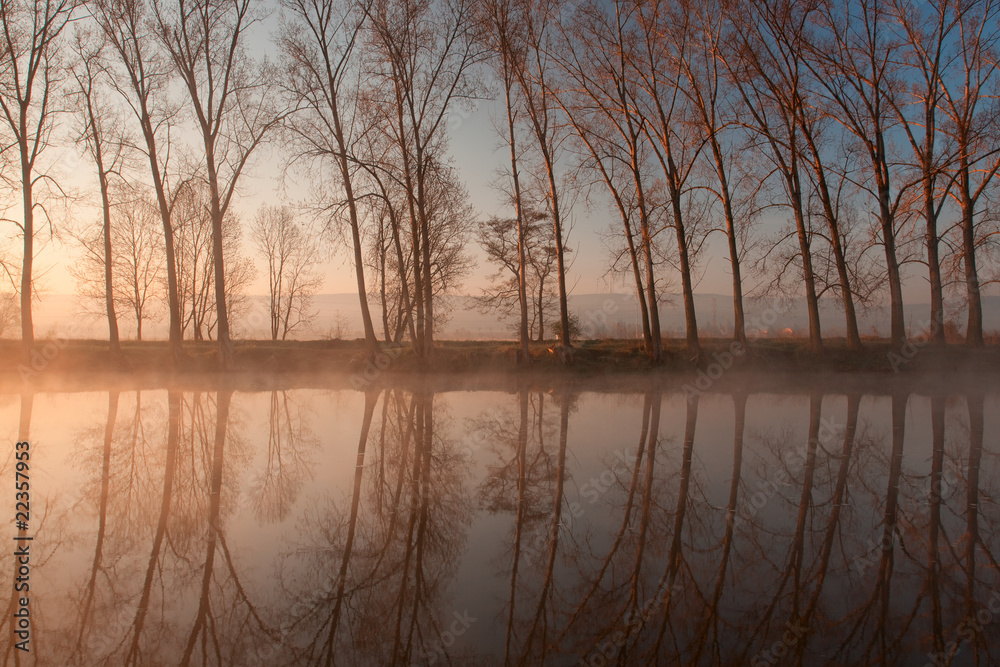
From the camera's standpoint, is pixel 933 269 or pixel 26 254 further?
pixel 933 269

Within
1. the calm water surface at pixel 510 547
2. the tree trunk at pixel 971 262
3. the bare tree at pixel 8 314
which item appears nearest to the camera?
the calm water surface at pixel 510 547

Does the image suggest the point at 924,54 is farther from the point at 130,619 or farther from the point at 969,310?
the point at 130,619

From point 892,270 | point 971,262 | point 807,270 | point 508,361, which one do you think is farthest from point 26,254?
point 971,262

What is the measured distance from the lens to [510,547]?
15.4 ft

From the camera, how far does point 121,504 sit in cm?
568

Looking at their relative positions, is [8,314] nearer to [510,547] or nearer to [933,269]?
[510,547]

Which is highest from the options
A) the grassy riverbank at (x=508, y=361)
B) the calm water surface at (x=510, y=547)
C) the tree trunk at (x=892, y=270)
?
the tree trunk at (x=892, y=270)

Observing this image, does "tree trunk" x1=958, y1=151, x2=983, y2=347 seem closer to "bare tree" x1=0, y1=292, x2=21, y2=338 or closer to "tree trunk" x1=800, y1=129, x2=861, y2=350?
"tree trunk" x1=800, y1=129, x2=861, y2=350

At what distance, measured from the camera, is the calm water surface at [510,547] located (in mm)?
3346

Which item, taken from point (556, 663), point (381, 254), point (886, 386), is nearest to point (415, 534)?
point (556, 663)

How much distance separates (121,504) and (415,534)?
317 centimetres

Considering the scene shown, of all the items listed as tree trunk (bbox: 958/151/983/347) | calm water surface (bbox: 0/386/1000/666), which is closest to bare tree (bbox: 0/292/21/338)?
calm water surface (bbox: 0/386/1000/666)

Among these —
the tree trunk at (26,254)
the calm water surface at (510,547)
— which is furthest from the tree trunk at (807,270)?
the tree trunk at (26,254)

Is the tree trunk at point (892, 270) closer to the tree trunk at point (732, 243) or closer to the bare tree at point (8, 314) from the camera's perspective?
the tree trunk at point (732, 243)
